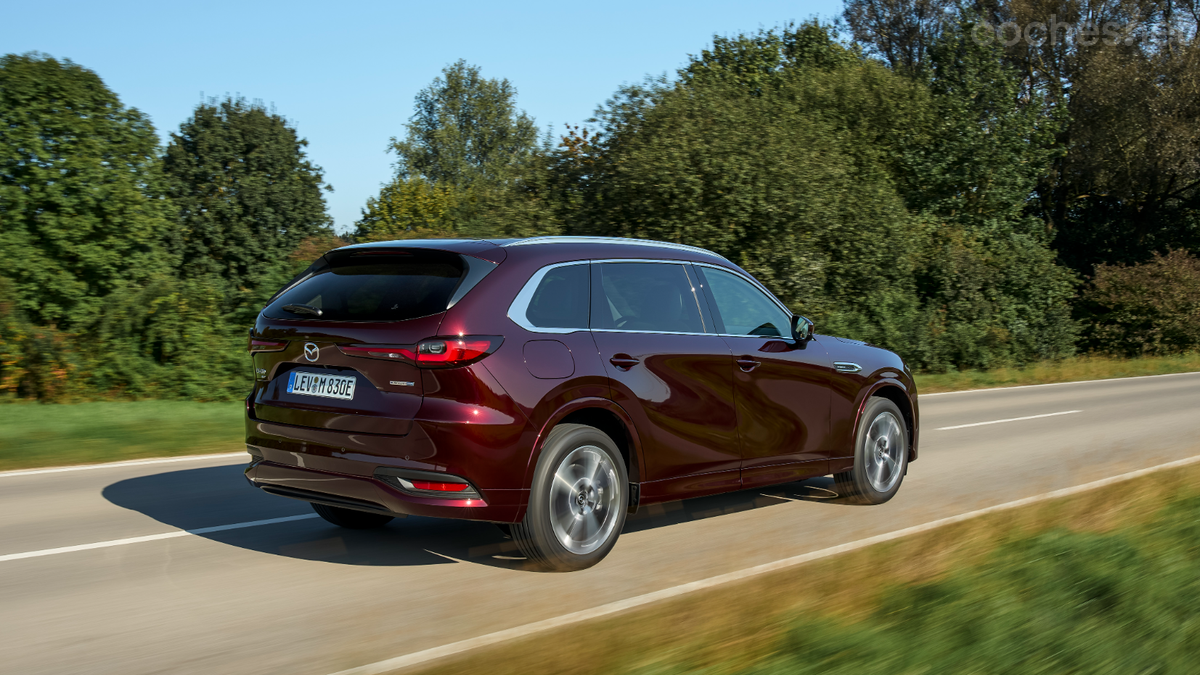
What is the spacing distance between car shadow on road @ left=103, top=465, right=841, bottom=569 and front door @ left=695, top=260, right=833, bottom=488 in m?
0.72

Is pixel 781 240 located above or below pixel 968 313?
above

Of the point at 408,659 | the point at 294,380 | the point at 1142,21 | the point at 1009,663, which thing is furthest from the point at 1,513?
the point at 1142,21

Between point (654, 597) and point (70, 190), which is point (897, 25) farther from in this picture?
point (654, 597)

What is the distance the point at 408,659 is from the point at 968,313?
27.8m

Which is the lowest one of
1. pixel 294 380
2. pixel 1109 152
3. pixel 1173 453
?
pixel 1173 453

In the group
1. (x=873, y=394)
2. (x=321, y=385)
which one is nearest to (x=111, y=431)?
(x=321, y=385)

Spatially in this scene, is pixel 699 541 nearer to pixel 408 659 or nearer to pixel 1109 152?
pixel 408 659

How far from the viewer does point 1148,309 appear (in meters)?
35.5

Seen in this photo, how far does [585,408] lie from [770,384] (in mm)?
1727

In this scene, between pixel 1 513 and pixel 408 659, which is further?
pixel 1 513

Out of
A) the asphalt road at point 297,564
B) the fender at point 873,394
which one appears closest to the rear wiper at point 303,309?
the asphalt road at point 297,564

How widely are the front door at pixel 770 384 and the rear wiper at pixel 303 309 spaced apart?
2518 mm

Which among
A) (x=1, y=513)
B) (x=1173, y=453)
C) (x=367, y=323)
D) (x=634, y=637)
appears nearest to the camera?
(x=634, y=637)

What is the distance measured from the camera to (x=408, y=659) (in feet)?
13.8
